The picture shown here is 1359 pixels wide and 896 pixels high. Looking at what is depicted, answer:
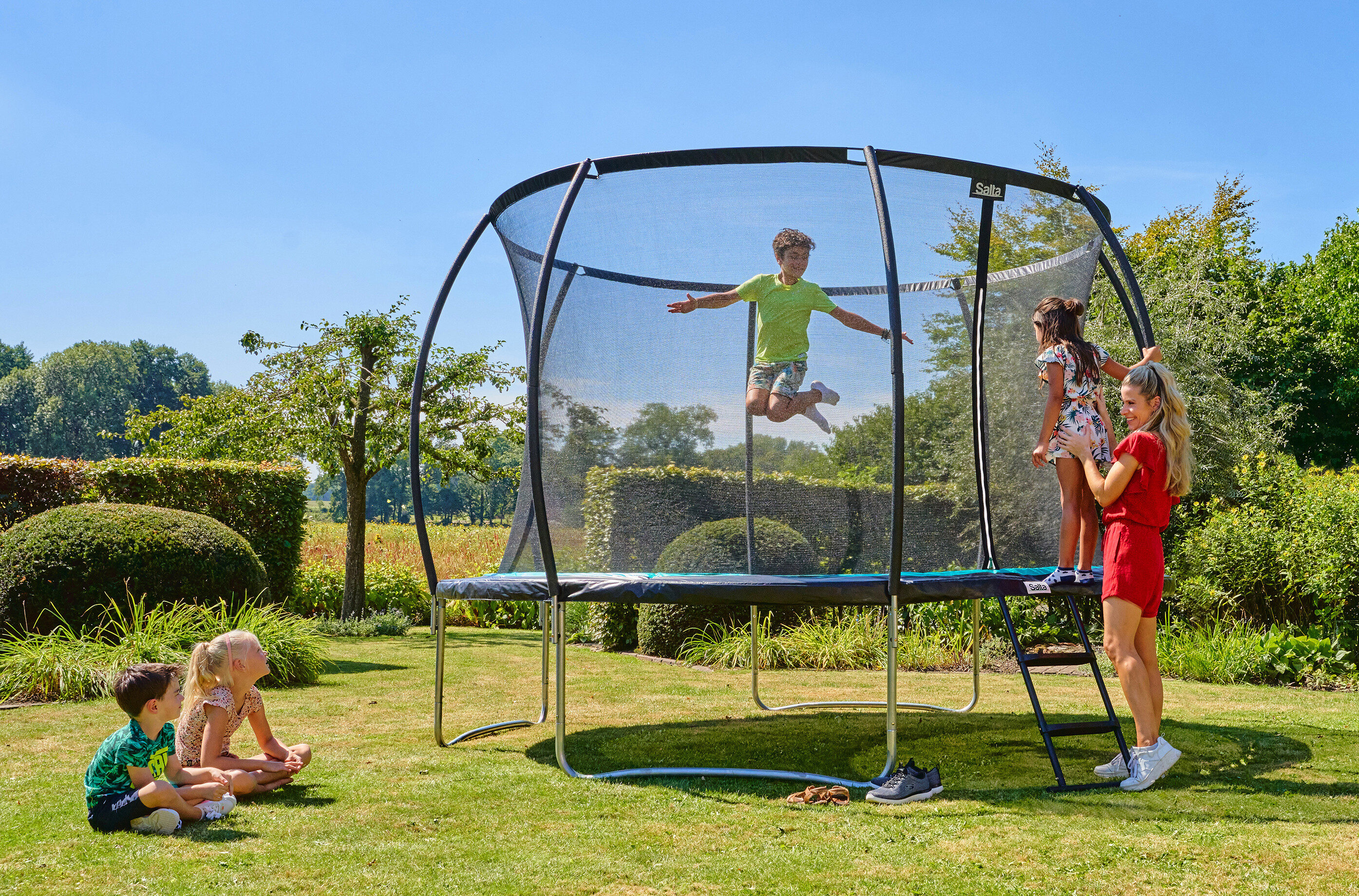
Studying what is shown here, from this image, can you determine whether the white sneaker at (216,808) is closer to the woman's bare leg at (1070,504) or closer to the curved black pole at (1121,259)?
the woman's bare leg at (1070,504)

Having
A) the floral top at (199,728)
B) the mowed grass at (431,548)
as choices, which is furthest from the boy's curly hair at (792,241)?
the mowed grass at (431,548)

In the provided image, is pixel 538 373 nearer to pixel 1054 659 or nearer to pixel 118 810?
pixel 118 810

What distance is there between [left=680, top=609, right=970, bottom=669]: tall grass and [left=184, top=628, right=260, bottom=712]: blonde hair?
4.38m

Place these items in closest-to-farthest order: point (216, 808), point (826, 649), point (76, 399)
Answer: point (216, 808), point (826, 649), point (76, 399)

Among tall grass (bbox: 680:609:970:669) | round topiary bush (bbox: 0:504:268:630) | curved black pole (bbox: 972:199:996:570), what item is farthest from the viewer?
tall grass (bbox: 680:609:970:669)

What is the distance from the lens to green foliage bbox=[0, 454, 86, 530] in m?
7.77

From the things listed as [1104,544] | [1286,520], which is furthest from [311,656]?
[1286,520]

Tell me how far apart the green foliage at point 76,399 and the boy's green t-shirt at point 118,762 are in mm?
48726

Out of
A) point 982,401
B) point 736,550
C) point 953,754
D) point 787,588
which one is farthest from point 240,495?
point 953,754

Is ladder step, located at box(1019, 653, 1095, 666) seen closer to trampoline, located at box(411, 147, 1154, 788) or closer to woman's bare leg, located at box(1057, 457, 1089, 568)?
trampoline, located at box(411, 147, 1154, 788)

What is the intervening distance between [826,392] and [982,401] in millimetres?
983

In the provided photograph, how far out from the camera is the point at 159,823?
2.74 m

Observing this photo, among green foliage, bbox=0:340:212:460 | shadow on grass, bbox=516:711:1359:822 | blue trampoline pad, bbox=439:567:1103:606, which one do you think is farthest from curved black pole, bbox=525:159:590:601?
green foliage, bbox=0:340:212:460

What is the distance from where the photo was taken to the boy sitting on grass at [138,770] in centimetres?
275
